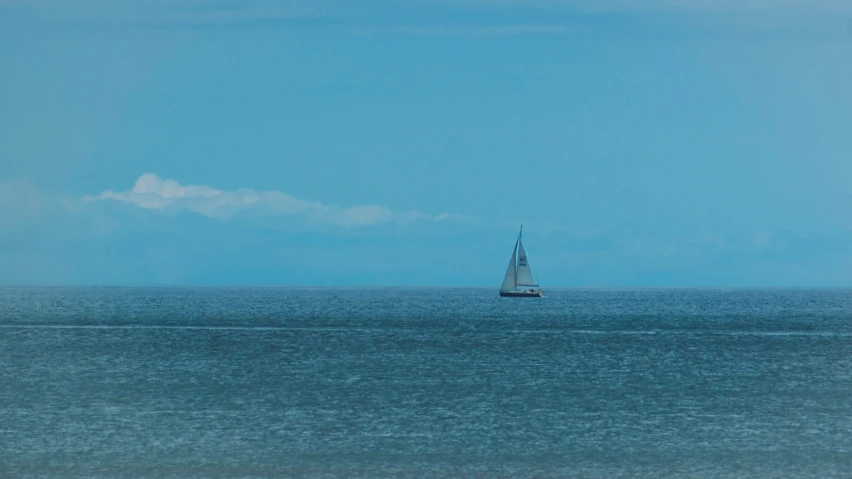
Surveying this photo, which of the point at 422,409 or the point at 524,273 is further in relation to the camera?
the point at 524,273

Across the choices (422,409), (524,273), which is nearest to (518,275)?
(524,273)

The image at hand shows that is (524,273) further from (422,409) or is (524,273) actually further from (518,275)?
(422,409)

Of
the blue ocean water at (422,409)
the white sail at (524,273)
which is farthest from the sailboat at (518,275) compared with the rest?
the blue ocean water at (422,409)

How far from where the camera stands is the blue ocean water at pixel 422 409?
3494 cm

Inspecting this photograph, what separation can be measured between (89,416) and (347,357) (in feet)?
116

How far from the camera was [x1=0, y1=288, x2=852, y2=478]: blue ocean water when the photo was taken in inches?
1375

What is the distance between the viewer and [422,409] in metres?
48.4

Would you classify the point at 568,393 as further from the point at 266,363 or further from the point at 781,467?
the point at 266,363

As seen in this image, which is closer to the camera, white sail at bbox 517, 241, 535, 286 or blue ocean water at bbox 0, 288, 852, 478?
blue ocean water at bbox 0, 288, 852, 478

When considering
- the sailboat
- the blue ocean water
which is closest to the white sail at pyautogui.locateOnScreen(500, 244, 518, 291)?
the sailboat

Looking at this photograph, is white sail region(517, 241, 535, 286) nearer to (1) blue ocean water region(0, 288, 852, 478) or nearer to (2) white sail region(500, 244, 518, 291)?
(2) white sail region(500, 244, 518, 291)

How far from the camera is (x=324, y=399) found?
5238 cm

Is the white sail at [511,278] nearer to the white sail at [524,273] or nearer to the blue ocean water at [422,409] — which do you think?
the white sail at [524,273]

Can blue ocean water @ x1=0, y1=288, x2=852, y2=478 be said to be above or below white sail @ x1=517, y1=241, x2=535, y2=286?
below
